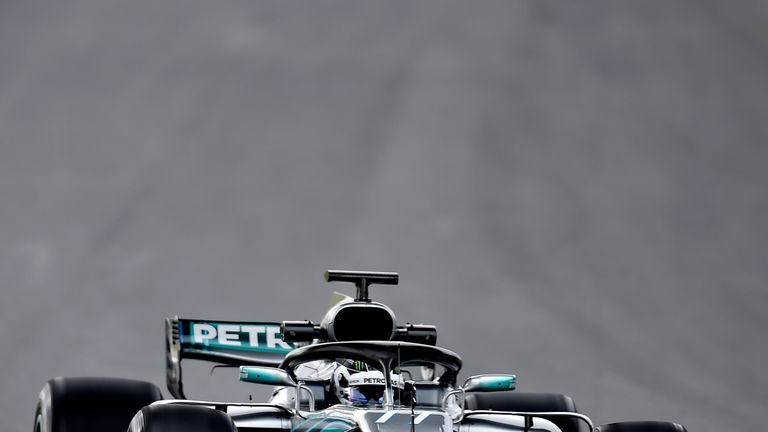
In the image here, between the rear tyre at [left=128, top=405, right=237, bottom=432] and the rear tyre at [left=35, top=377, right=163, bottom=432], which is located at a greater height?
the rear tyre at [left=35, top=377, right=163, bottom=432]

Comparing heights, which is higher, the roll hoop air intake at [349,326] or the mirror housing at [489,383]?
the roll hoop air intake at [349,326]

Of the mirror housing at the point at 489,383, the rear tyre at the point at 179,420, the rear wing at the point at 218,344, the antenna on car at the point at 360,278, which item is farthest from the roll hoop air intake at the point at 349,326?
the rear tyre at the point at 179,420

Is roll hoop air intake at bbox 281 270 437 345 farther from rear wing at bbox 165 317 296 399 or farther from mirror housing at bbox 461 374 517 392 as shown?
mirror housing at bbox 461 374 517 392

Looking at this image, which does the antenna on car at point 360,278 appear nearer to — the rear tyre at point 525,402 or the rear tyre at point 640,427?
the rear tyre at point 525,402

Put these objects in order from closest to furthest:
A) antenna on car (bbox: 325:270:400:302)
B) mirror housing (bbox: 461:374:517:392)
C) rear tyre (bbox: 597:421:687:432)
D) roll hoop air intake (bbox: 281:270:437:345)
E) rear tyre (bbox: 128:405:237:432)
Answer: rear tyre (bbox: 128:405:237:432) → mirror housing (bbox: 461:374:517:392) → rear tyre (bbox: 597:421:687:432) → roll hoop air intake (bbox: 281:270:437:345) → antenna on car (bbox: 325:270:400:302)

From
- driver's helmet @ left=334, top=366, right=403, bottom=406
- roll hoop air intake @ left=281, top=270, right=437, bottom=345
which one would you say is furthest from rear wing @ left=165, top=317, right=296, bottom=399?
driver's helmet @ left=334, top=366, right=403, bottom=406

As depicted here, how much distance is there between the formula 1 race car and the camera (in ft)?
19.4

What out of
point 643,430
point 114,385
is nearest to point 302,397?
point 114,385

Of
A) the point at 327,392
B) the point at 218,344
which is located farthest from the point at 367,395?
the point at 218,344

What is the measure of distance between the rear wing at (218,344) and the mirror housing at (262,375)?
2.77 m

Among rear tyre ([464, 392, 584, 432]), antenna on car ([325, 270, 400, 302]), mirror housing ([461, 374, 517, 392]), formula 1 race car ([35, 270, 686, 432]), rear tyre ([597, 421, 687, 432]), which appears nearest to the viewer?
formula 1 race car ([35, 270, 686, 432])

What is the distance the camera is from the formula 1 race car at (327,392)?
5.91m

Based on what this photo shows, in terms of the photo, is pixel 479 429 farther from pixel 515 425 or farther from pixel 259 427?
pixel 259 427

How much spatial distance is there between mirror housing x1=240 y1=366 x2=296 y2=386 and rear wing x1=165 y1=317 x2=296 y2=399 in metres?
2.77
